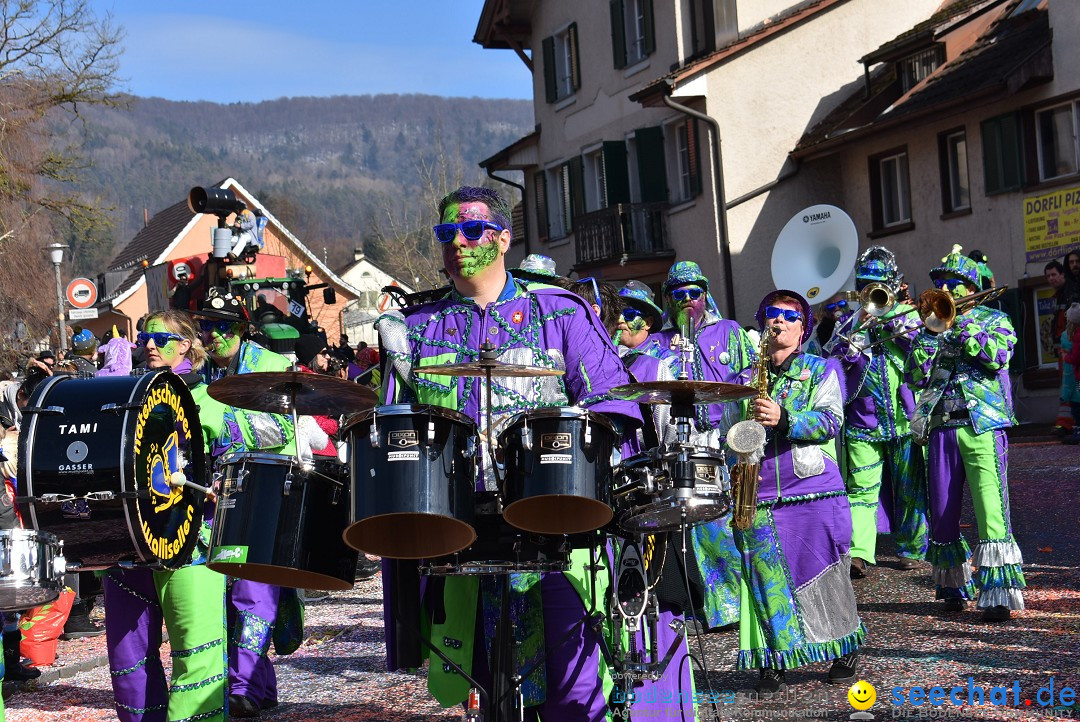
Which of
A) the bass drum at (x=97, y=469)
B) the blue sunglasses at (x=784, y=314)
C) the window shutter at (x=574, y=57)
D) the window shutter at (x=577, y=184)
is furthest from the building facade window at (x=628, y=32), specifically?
the bass drum at (x=97, y=469)

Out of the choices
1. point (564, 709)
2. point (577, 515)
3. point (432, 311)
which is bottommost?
point (564, 709)

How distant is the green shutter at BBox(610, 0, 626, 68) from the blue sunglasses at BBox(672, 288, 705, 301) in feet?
65.7

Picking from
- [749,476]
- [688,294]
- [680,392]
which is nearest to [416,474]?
[680,392]

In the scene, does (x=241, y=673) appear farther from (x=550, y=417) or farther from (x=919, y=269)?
(x=919, y=269)

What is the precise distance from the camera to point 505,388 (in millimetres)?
4703

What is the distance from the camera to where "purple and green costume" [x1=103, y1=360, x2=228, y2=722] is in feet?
19.2

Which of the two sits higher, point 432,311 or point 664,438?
point 432,311

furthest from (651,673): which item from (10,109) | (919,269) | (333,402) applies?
(10,109)

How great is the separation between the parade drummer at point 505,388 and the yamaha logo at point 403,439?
1.38 feet

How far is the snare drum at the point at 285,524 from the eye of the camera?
4.50 m

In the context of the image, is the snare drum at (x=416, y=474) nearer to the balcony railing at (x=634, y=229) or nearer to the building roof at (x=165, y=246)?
the balcony railing at (x=634, y=229)

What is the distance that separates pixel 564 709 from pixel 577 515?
749 mm

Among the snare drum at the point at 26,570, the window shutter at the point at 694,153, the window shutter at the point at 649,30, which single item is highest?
the window shutter at the point at 649,30

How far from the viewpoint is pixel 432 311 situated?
492 centimetres
